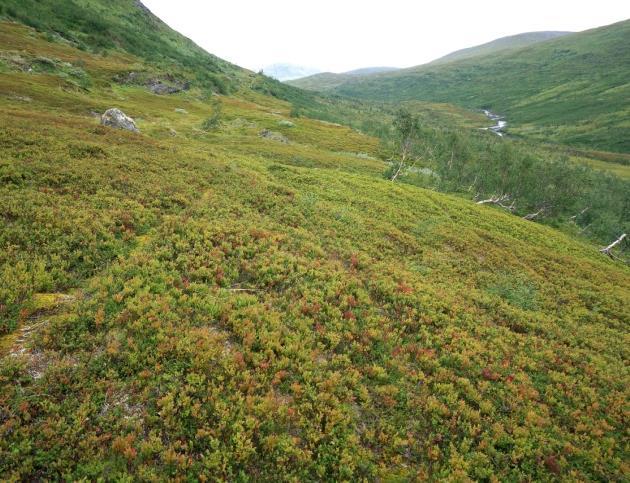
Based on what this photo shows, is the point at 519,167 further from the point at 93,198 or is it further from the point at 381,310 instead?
the point at 93,198

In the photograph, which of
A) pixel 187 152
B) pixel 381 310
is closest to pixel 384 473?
pixel 381 310

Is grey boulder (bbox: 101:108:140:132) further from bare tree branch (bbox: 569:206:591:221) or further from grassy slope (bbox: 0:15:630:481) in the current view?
bare tree branch (bbox: 569:206:591:221)

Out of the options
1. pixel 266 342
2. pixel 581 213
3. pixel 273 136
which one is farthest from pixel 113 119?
pixel 581 213

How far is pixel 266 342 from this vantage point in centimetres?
1148

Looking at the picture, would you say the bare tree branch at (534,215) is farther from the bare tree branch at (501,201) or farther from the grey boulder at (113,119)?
the grey boulder at (113,119)

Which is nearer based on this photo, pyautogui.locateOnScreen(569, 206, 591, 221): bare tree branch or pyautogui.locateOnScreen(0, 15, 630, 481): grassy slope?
pyautogui.locateOnScreen(0, 15, 630, 481): grassy slope

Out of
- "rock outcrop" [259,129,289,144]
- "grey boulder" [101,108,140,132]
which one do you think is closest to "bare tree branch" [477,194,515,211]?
"rock outcrop" [259,129,289,144]

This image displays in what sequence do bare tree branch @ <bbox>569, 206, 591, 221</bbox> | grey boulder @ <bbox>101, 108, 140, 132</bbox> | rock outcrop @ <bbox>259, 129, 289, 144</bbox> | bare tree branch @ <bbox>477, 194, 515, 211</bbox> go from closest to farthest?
1. grey boulder @ <bbox>101, 108, 140, 132</bbox>
2. bare tree branch @ <bbox>477, 194, 515, 211</bbox>
3. bare tree branch @ <bbox>569, 206, 591, 221</bbox>
4. rock outcrop @ <bbox>259, 129, 289, 144</bbox>

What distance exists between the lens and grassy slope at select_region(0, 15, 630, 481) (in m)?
8.25

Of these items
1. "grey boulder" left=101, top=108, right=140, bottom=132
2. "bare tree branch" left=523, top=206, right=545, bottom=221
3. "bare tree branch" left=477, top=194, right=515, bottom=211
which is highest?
"grey boulder" left=101, top=108, right=140, bottom=132

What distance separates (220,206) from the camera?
21.3 metres

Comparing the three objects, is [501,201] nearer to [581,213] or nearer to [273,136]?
[581,213]

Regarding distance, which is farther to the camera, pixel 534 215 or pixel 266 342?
pixel 534 215

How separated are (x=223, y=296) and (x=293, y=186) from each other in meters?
19.8
